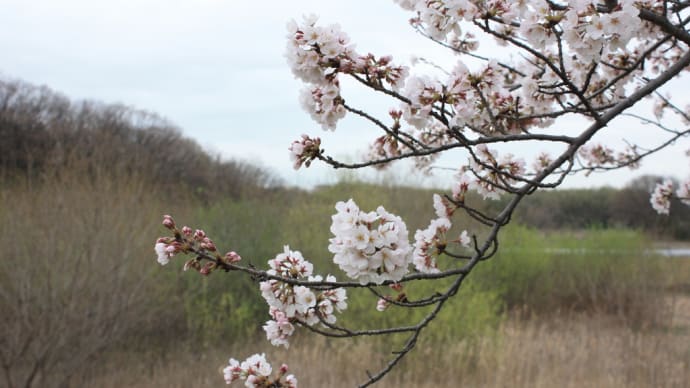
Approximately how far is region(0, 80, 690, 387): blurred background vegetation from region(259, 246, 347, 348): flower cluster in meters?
3.42

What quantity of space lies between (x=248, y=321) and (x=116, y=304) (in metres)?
1.82

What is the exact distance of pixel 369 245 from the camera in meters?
1.22

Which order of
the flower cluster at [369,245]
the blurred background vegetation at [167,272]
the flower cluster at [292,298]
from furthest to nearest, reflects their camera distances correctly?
1. the blurred background vegetation at [167,272]
2. the flower cluster at [292,298]
3. the flower cluster at [369,245]

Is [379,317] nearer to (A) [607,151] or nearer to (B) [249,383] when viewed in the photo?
(A) [607,151]

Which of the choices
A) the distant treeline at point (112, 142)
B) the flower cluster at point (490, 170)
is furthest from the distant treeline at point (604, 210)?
the flower cluster at point (490, 170)

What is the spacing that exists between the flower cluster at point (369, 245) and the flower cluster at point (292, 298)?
0.80 feet

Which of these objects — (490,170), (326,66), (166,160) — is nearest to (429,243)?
(490,170)

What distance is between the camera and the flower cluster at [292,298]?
149cm

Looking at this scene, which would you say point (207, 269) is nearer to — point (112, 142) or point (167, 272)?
point (167, 272)

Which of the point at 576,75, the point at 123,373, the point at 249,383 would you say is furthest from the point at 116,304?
the point at 576,75

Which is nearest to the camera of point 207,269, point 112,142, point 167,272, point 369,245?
point 369,245

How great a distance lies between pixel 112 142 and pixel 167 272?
21.7 ft

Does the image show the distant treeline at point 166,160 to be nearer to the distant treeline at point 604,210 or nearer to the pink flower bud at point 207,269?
the distant treeline at point 604,210

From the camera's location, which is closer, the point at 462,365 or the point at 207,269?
the point at 207,269
